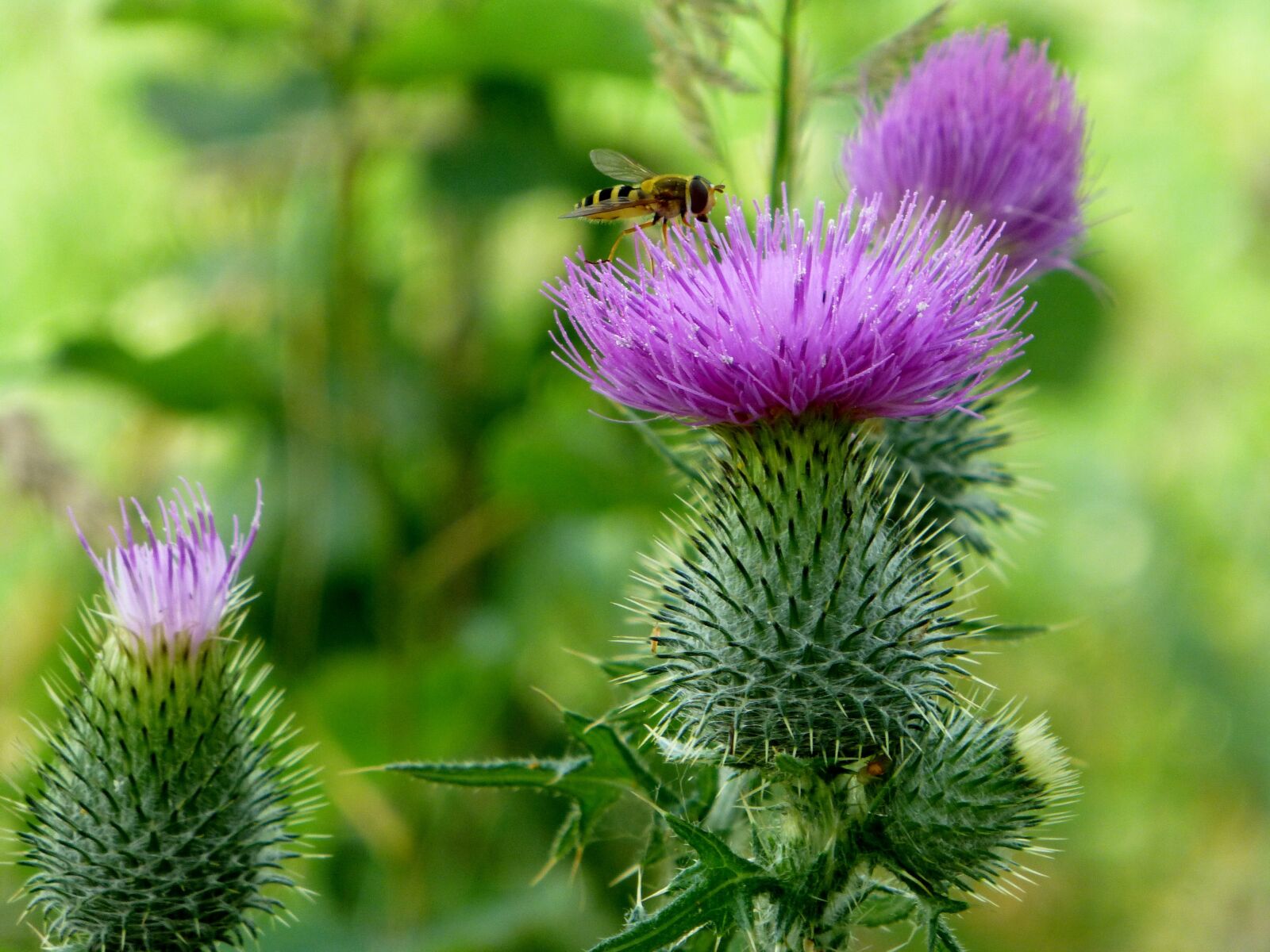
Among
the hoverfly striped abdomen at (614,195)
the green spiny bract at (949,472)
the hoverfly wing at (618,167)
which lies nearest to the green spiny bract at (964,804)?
the green spiny bract at (949,472)

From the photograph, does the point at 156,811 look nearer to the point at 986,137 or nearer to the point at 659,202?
the point at 659,202

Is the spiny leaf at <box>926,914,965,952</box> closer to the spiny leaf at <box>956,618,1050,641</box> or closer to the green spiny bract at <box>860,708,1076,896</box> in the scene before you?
the green spiny bract at <box>860,708,1076,896</box>

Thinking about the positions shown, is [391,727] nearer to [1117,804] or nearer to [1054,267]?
[1054,267]

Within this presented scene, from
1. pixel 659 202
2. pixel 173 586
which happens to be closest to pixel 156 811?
pixel 173 586

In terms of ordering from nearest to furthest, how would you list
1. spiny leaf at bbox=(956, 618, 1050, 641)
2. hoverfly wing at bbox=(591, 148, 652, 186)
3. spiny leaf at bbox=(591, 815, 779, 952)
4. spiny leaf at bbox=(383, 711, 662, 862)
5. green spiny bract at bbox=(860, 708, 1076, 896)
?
spiny leaf at bbox=(591, 815, 779, 952) < green spiny bract at bbox=(860, 708, 1076, 896) < spiny leaf at bbox=(383, 711, 662, 862) < spiny leaf at bbox=(956, 618, 1050, 641) < hoverfly wing at bbox=(591, 148, 652, 186)

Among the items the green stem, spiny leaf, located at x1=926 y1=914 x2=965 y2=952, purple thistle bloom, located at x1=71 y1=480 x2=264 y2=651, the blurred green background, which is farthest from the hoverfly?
spiny leaf, located at x1=926 y1=914 x2=965 y2=952

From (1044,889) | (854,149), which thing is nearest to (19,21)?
(854,149)
